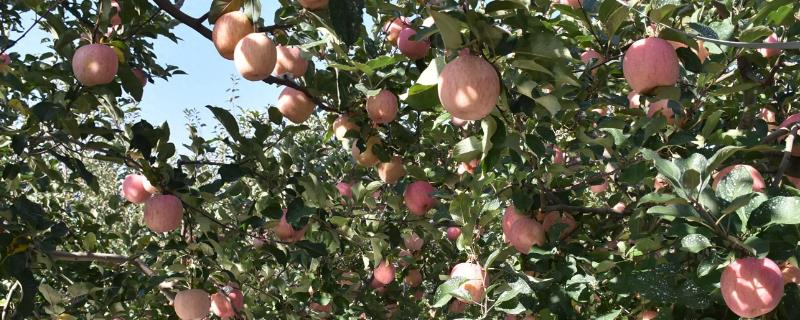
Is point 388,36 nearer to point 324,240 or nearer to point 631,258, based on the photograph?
point 324,240

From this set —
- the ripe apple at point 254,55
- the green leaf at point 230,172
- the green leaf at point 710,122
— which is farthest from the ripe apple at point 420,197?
the ripe apple at point 254,55

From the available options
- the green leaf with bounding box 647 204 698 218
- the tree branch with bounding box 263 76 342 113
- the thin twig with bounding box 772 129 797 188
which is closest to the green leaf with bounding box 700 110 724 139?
the thin twig with bounding box 772 129 797 188

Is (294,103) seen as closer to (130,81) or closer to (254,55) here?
(130,81)

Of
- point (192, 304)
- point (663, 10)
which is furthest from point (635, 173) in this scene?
point (192, 304)

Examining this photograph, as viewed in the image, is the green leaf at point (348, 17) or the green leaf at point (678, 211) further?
the green leaf at point (678, 211)

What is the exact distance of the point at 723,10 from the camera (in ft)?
7.58

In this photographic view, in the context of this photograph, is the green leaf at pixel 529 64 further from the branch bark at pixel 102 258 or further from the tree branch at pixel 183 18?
the branch bark at pixel 102 258

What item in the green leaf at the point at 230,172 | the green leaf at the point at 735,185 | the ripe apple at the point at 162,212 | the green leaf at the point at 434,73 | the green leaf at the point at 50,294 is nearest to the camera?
the green leaf at the point at 434,73

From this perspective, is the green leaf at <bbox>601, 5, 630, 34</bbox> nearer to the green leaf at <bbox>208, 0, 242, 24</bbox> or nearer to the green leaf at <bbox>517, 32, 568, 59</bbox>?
the green leaf at <bbox>517, 32, 568, 59</bbox>

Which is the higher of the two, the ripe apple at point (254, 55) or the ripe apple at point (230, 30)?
the ripe apple at point (230, 30)

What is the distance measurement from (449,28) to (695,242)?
783 millimetres

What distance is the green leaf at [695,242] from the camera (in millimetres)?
1448

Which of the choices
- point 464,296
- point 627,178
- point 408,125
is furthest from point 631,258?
point 408,125

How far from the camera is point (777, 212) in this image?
4.70ft
